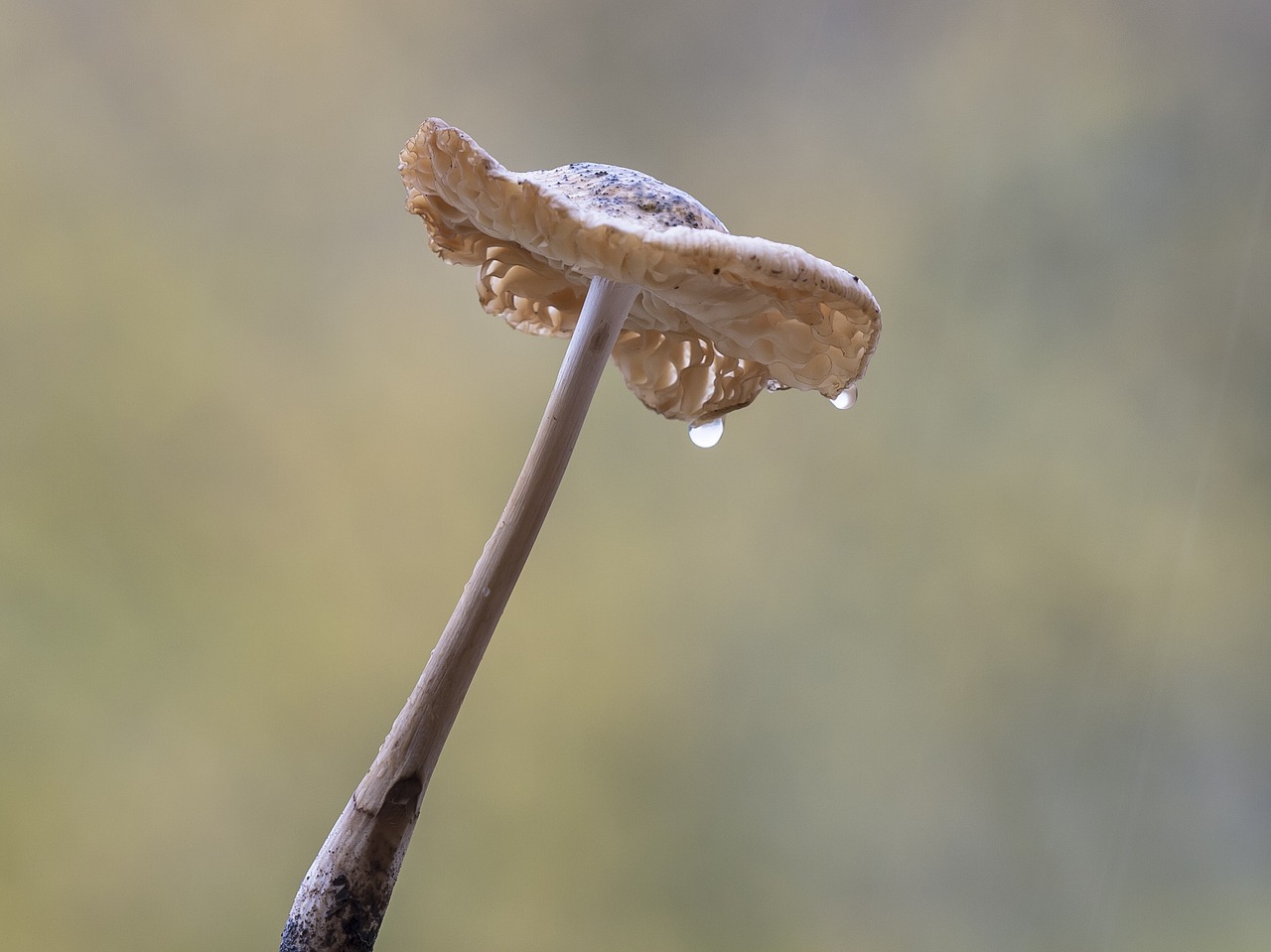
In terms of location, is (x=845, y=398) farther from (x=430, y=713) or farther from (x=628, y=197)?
(x=430, y=713)

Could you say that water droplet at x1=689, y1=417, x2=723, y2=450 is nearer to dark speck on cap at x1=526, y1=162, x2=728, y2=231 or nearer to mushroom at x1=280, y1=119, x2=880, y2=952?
mushroom at x1=280, y1=119, x2=880, y2=952

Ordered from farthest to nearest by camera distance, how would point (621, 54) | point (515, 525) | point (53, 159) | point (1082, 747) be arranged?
point (621, 54)
point (1082, 747)
point (53, 159)
point (515, 525)

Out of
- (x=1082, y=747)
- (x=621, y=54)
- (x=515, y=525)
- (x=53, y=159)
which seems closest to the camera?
(x=515, y=525)

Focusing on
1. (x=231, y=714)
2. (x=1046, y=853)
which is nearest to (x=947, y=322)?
(x=1046, y=853)

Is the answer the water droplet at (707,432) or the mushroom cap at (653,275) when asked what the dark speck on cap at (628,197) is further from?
the water droplet at (707,432)

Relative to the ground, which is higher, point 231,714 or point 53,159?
point 53,159

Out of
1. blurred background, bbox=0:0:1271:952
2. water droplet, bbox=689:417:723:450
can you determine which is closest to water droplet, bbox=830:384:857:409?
water droplet, bbox=689:417:723:450

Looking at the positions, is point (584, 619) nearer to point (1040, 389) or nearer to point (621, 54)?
point (1040, 389)
